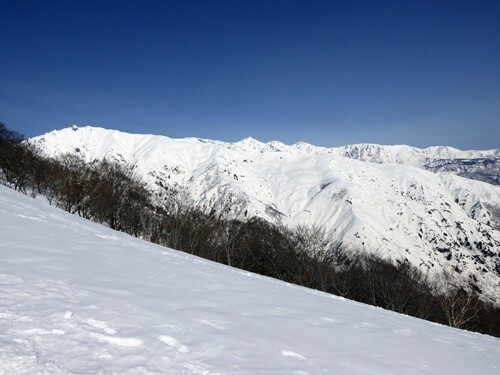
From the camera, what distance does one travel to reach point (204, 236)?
36656 mm

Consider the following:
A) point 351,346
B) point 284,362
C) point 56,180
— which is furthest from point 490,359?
point 56,180

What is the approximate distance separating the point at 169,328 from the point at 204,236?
32.6m

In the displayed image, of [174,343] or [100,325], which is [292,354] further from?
[100,325]

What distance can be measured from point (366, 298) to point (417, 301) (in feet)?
→ 17.3

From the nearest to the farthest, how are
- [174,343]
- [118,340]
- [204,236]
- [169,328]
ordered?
[118,340] → [174,343] → [169,328] → [204,236]

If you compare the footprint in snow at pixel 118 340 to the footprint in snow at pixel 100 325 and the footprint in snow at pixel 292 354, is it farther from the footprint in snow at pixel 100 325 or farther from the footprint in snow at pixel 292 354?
the footprint in snow at pixel 292 354

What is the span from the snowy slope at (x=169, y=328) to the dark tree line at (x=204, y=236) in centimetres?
2642

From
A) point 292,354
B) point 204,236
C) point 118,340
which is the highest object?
point 292,354

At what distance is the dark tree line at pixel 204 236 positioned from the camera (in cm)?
3328

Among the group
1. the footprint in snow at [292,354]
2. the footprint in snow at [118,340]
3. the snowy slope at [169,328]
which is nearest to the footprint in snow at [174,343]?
the snowy slope at [169,328]

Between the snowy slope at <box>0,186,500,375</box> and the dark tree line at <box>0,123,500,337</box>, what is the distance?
1040 inches

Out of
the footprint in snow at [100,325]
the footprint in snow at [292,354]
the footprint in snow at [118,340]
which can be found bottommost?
the footprint in snow at [118,340]

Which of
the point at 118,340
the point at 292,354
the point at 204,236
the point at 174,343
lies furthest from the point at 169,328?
the point at 204,236

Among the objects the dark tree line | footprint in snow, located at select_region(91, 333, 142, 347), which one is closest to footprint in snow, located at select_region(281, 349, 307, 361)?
footprint in snow, located at select_region(91, 333, 142, 347)
